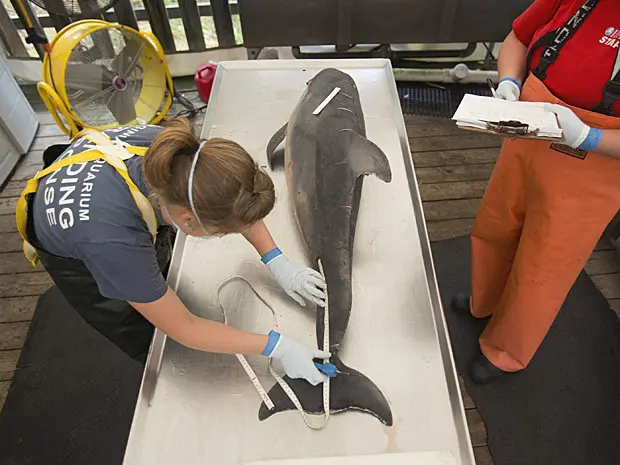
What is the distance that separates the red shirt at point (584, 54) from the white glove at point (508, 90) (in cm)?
12

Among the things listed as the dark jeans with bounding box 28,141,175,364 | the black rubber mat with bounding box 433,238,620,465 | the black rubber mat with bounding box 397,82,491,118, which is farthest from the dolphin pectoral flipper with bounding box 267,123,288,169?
the black rubber mat with bounding box 397,82,491,118

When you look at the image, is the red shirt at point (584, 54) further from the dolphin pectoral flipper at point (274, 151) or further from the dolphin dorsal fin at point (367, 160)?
the dolphin pectoral flipper at point (274, 151)

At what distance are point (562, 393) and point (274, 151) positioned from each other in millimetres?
1768

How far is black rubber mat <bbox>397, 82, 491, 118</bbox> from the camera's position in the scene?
12.3 feet

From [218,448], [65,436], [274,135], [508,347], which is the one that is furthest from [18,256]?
[508,347]

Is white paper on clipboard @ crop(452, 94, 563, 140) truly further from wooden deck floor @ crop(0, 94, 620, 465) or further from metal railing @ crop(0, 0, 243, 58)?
metal railing @ crop(0, 0, 243, 58)

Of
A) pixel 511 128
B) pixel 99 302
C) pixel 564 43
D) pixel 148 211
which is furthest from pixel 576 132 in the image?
pixel 99 302

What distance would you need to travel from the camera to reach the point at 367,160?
1781 mm

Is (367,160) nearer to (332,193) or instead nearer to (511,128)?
(332,193)

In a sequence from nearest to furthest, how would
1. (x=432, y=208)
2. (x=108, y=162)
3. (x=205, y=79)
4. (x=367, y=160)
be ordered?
(x=108, y=162), (x=367, y=160), (x=432, y=208), (x=205, y=79)

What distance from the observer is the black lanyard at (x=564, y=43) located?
4.38ft

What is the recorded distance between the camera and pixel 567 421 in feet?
6.97

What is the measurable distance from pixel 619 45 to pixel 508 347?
4.08 feet

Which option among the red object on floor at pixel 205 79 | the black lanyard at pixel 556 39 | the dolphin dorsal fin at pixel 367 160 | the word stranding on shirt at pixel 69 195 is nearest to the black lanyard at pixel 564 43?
the black lanyard at pixel 556 39
